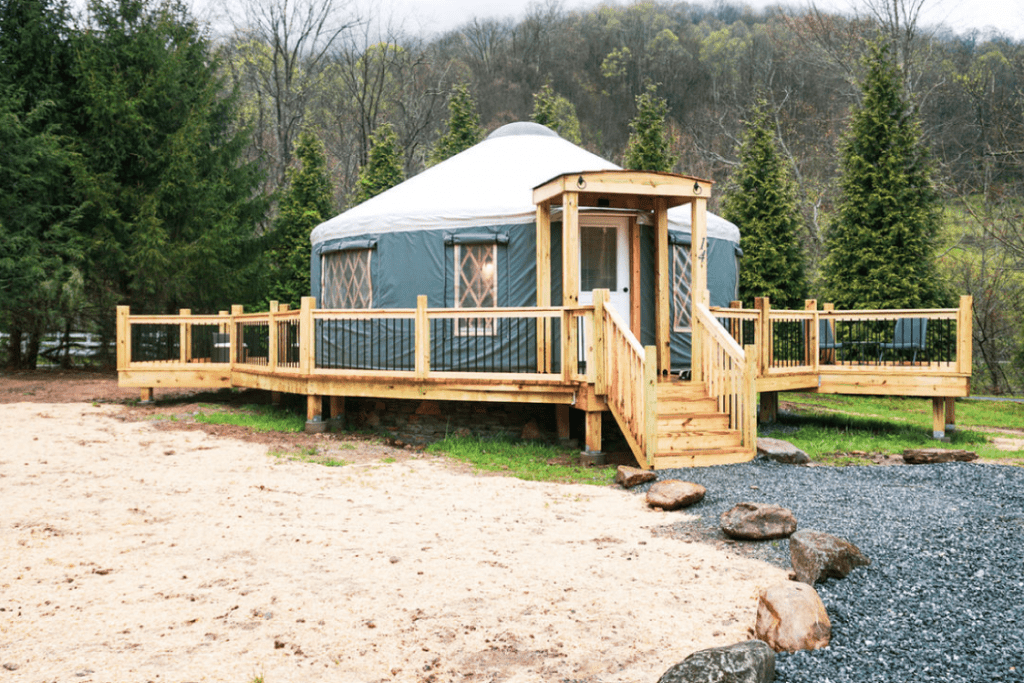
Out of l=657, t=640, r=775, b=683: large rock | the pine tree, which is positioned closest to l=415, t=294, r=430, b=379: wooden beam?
l=657, t=640, r=775, b=683: large rock

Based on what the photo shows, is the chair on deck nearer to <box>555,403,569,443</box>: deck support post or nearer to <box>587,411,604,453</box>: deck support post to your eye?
<box>555,403,569,443</box>: deck support post

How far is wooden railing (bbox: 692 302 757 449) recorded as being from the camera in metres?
5.93

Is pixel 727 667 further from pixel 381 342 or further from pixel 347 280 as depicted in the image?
pixel 347 280

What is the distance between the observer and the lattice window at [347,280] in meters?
8.61

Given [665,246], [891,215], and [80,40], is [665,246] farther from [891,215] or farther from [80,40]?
[80,40]

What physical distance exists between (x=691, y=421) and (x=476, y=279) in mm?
2988

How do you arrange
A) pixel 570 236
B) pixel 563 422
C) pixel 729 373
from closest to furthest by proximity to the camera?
pixel 729 373 < pixel 570 236 < pixel 563 422

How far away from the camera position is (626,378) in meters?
5.88

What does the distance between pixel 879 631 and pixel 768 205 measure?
11279 millimetres

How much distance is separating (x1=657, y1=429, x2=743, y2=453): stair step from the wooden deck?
0.01 metres

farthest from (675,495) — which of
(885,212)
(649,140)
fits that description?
(649,140)

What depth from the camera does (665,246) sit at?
780 centimetres

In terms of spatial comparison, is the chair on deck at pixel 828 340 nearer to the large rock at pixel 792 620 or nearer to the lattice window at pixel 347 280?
the lattice window at pixel 347 280

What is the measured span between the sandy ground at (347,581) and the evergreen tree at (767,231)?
8661 millimetres
